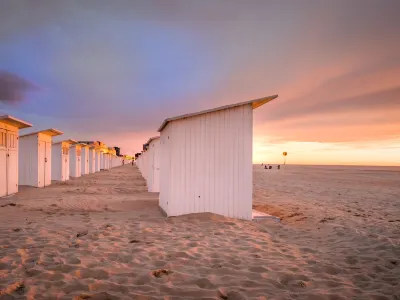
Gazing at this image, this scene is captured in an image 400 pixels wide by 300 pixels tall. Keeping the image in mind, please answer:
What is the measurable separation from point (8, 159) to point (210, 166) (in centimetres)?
1138

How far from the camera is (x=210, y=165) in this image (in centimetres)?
795

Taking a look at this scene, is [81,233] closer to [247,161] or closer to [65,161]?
[247,161]

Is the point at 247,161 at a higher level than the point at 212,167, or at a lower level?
higher

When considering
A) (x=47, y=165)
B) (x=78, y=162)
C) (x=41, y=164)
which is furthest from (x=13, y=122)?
(x=78, y=162)

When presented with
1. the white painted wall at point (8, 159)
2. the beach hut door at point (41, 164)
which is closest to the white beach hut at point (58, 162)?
the beach hut door at point (41, 164)

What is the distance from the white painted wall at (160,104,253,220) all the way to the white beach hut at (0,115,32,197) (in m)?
9.85

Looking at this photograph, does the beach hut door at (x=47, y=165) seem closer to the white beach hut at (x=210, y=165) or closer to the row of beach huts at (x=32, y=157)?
the row of beach huts at (x=32, y=157)

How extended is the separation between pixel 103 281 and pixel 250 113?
607 cm

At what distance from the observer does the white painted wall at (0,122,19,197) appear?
12.8 metres

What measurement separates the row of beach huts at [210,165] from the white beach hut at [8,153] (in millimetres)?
9864

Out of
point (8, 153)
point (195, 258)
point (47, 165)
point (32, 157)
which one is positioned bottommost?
point (195, 258)

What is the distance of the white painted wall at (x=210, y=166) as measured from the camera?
793cm

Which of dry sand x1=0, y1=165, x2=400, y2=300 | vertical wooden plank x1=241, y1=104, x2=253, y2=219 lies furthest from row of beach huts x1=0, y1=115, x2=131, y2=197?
vertical wooden plank x1=241, y1=104, x2=253, y2=219

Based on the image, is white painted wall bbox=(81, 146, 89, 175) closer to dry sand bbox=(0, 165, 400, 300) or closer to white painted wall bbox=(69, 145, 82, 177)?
white painted wall bbox=(69, 145, 82, 177)
